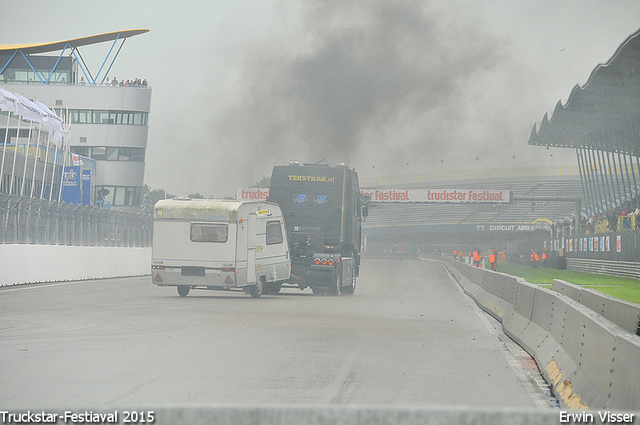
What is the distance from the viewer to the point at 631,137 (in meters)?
49.5

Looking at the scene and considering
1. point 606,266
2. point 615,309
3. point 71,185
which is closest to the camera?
point 615,309

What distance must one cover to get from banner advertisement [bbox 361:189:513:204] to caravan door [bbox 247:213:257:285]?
194 feet

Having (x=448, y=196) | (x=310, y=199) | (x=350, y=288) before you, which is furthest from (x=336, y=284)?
(x=448, y=196)

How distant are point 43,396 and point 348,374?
123 inches

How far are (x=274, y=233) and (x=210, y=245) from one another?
220 centimetres

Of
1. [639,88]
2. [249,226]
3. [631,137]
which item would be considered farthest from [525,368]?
[631,137]

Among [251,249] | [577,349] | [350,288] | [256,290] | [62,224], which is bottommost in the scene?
[577,349]

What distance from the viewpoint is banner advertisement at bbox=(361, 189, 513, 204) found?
8138 cm

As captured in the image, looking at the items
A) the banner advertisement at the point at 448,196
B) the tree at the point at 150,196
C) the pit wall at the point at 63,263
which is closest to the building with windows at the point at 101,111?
the banner advertisement at the point at 448,196

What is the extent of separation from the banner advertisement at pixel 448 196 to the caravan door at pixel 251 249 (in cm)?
5909

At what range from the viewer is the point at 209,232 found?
72.3 feet

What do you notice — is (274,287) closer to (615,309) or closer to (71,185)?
(615,309)

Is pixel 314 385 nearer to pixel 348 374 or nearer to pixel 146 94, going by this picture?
pixel 348 374

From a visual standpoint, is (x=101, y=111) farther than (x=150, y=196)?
No
